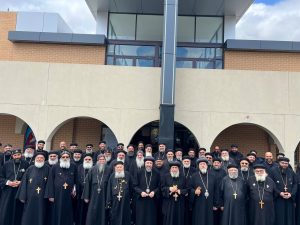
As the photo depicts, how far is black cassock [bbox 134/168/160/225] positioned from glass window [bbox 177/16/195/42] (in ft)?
36.1

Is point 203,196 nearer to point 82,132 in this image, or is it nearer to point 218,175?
point 218,175

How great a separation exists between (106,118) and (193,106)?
3344 mm

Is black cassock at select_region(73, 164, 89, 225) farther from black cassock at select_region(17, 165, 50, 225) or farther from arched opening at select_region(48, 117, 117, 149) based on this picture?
arched opening at select_region(48, 117, 117, 149)

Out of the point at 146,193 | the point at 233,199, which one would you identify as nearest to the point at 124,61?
the point at 146,193

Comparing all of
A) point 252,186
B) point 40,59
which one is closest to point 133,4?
point 40,59

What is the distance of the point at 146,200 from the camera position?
845cm

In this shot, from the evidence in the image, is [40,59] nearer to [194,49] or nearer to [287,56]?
[194,49]

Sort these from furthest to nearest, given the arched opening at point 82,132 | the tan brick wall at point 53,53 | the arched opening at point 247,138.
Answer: the tan brick wall at point 53,53 < the arched opening at point 82,132 < the arched opening at point 247,138

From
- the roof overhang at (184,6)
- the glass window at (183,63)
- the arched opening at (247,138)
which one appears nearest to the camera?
the arched opening at (247,138)

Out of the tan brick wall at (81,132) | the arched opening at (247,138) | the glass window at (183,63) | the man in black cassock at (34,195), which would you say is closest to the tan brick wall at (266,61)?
the glass window at (183,63)

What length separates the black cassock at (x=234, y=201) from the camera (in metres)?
7.78

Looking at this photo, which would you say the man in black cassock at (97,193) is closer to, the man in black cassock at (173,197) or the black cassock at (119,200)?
the black cassock at (119,200)

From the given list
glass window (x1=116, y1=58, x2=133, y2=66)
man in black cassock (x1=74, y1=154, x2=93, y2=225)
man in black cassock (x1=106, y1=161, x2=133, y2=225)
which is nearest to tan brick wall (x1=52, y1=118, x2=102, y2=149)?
glass window (x1=116, y1=58, x2=133, y2=66)

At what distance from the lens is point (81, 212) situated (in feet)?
30.2
